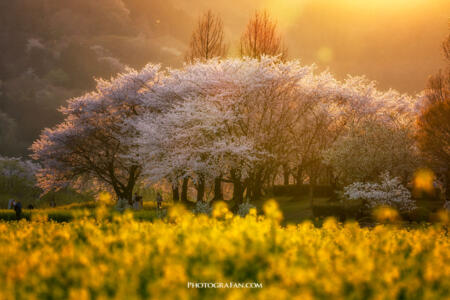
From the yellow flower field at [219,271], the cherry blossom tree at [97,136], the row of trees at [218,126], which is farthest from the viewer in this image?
the cherry blossom tree at [97,136]

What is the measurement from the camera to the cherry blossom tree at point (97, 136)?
40.6 m

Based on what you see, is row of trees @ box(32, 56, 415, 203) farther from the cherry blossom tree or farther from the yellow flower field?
the yellow flower field

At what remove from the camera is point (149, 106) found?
39.9m

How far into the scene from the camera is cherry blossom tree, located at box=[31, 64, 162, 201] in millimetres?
40594

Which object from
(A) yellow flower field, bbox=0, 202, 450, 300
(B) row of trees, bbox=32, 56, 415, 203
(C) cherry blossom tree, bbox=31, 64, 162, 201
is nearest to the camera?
(A) yellow flower field, bbox=0, 202, 450, 300

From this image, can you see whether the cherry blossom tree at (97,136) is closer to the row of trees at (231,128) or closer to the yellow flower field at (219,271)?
the row of trees at (231,128)

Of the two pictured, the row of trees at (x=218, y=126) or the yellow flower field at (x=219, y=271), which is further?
the row of trees at (x=218, y=126)

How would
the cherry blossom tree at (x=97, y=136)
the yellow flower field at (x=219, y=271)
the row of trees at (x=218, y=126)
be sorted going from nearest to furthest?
1. the yellow flower field at (x=219, y=271)
2. the row of trees at (x=218, y=126)
3. the cherry blossom tree at (x=97, y=136)

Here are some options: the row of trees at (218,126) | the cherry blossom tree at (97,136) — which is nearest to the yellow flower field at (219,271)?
the row of trees at (218,126)

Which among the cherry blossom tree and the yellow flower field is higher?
the cherry blossom tree

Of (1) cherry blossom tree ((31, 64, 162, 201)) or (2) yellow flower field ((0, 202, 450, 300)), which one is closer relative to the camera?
(2) yellow flower field ((0, 202, 450, 300))

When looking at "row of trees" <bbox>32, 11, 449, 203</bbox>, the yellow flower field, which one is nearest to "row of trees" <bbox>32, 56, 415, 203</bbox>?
"row of trees" <bbox>32, 11, 449, 203</bbox>

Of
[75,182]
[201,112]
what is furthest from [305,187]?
[75,182]

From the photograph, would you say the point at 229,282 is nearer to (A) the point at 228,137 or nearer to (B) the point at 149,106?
(A) the point at 228,137
